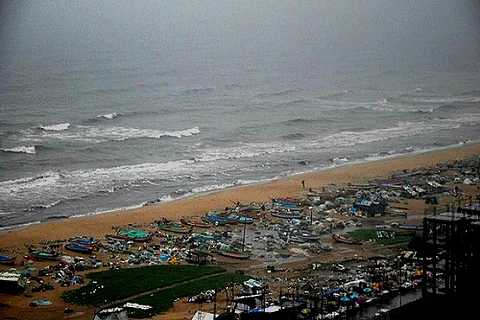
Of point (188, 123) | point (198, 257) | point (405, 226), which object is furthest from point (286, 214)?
point (188, 123)

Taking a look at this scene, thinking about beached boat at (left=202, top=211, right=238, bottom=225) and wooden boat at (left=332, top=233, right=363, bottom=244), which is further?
beached boat at (left=202, top=211, right=238, bottom=225)

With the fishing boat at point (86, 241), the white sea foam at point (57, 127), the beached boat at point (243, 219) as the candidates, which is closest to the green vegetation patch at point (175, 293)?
the fishing boat at point (86, 241)

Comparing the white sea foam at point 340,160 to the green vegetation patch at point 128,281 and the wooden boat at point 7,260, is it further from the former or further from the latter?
the wooden boat at point 7,260

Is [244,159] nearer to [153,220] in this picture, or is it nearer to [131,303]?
[153,220]

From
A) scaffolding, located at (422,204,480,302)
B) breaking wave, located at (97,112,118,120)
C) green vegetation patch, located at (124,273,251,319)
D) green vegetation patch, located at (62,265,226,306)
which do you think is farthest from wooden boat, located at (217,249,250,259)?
breaking wave, located at (97,112,118,120)

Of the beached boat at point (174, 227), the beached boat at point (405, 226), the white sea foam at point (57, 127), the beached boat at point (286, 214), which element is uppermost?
the white sea foam at point (57, 127)

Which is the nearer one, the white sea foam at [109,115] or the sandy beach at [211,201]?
the sandy beach at [211,201]

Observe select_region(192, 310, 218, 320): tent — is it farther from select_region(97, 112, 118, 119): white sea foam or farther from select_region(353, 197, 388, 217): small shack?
select_region(97, 112, 118, 119): white sea foam
